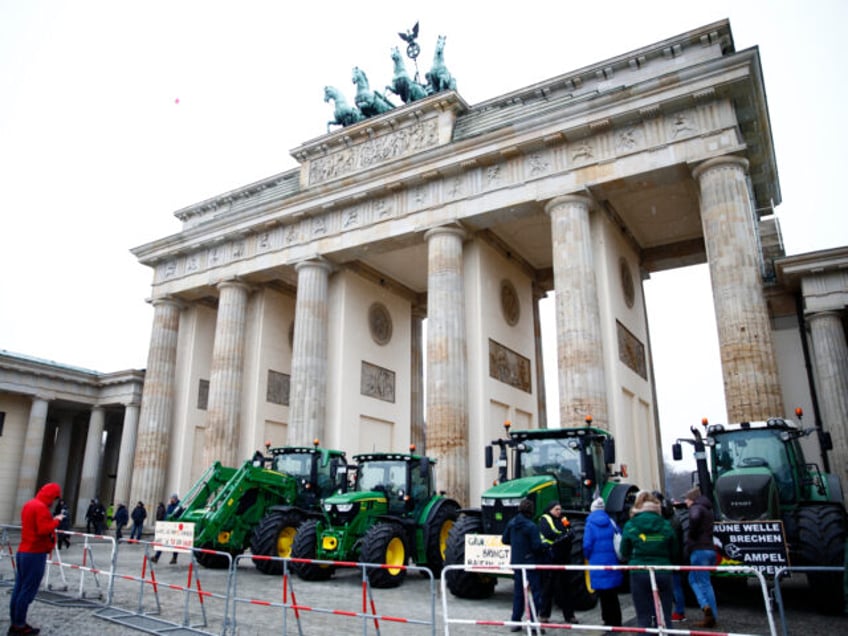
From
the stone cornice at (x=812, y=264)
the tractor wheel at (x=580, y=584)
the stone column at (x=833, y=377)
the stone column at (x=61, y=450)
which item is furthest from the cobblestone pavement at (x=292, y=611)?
the stone column at (x=61, y=450)

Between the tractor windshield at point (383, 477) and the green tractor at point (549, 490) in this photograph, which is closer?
the green tractor at point (549, 490)

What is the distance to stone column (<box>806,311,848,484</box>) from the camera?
56.6 ft

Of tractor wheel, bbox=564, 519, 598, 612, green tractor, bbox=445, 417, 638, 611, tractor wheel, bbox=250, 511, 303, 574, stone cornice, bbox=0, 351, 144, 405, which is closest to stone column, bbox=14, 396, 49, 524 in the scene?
stone cornice, bbox=0, 351, 144, 405

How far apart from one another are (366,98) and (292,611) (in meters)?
21.5

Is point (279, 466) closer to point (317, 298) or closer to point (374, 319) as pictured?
point (317, 298)

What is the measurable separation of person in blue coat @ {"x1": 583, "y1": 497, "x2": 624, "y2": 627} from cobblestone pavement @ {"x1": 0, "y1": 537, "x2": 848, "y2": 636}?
309 mm

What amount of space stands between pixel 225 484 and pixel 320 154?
15.5m

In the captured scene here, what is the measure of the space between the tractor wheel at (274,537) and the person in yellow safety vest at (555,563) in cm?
620

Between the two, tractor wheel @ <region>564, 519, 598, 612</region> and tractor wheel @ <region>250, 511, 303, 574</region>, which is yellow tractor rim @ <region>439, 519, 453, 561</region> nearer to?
tractor wheel @ <region>250, 511, 303, 574</region>

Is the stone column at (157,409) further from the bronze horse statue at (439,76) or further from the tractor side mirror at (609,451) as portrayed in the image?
the tractor side mirror at (609,451)

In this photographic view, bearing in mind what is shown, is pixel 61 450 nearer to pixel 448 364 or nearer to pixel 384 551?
pixel 448 364

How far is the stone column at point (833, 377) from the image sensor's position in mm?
17250

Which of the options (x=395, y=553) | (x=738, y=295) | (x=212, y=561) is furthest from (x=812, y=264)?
(x=212, y=561)

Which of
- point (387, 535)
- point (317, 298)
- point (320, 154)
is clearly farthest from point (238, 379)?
point (387, 535)
